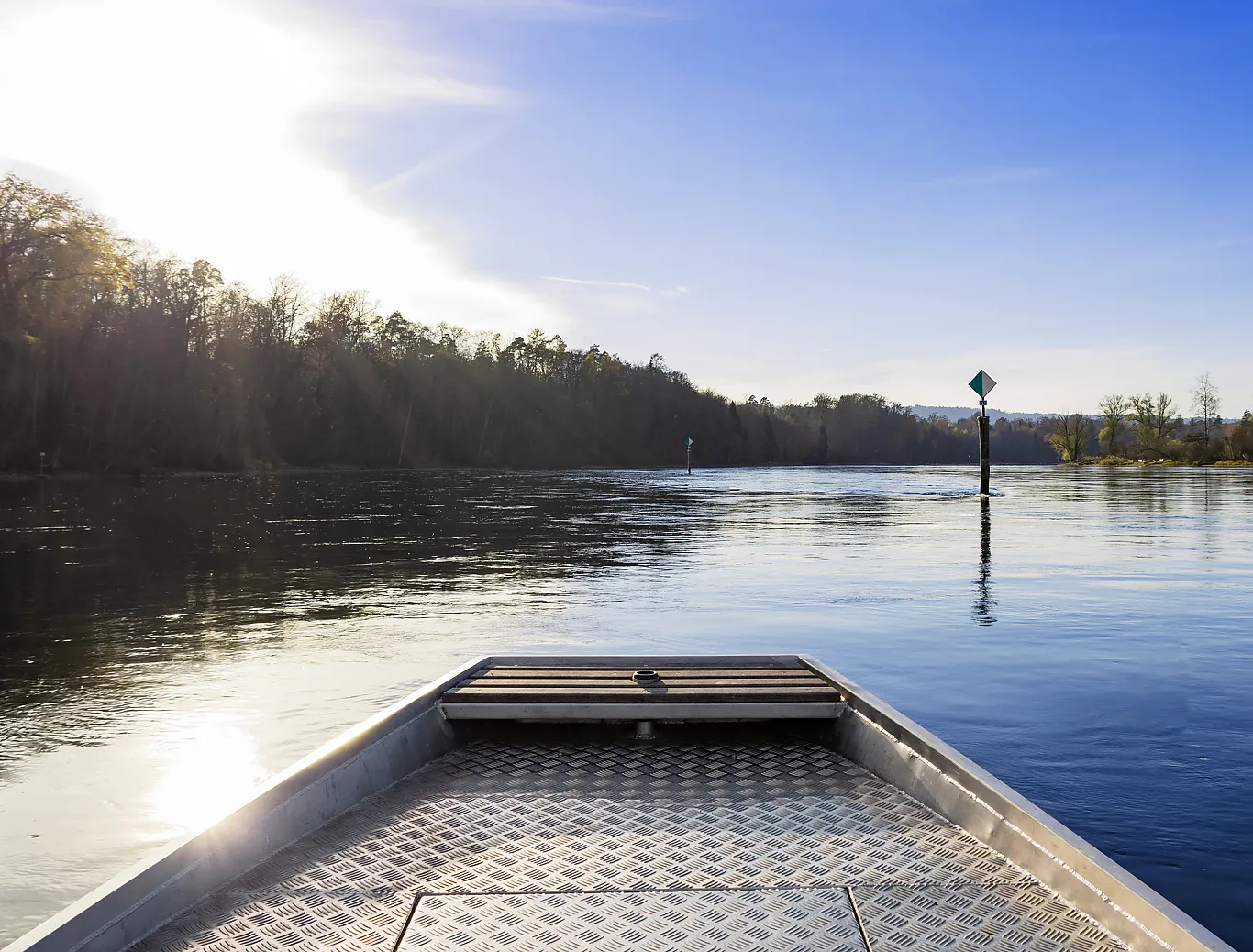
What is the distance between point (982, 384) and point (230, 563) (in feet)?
78.7

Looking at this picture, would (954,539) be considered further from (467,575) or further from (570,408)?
(570,408)

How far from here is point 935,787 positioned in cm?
441

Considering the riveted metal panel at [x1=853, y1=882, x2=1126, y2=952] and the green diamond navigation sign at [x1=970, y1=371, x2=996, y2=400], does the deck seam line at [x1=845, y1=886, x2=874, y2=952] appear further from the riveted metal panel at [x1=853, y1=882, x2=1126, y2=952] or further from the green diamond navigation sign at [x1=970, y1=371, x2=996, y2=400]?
the green diamond navigation sign at [x1=970, y1=371, x2=996, y2=400]

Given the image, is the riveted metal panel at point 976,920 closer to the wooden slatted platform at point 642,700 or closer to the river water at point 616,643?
the river water at point 616,643

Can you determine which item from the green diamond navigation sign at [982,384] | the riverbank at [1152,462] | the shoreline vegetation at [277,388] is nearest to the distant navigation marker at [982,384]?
the green diamond navigation sign at [982,384]

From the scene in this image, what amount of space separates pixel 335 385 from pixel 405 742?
101 meters

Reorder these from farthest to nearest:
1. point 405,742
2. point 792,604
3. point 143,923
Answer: point 792,604 → point 405,742 → point 143,923

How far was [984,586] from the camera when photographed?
13242 millimetres

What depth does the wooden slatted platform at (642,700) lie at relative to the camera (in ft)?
18.2

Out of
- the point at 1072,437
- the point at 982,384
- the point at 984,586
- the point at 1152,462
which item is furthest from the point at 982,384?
the point at 1072,437

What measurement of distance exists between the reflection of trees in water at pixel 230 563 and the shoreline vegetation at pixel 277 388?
24.7m

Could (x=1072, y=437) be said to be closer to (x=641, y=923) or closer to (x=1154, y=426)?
(x=1154, y=426)

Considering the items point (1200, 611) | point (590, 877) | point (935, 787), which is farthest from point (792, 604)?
point (590, 877)

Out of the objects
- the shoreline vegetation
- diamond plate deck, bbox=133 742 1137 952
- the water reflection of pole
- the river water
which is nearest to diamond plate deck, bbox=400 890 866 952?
A: diamond plate deck, bbox=133 742 1137 952
